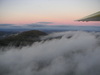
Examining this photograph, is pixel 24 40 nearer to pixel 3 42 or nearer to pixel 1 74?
pixel 3 42

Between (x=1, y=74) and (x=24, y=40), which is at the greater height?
(x=24, y=40)

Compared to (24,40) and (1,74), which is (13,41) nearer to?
(24,40)

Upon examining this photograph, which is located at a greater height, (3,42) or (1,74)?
(3,42)

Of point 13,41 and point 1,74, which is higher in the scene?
point 13,41

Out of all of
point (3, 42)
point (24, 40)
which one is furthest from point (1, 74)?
point (24, 40)

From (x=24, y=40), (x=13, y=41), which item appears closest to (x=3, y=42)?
(x=13, y=41)

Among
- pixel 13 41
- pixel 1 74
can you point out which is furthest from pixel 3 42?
pixel 1 74
